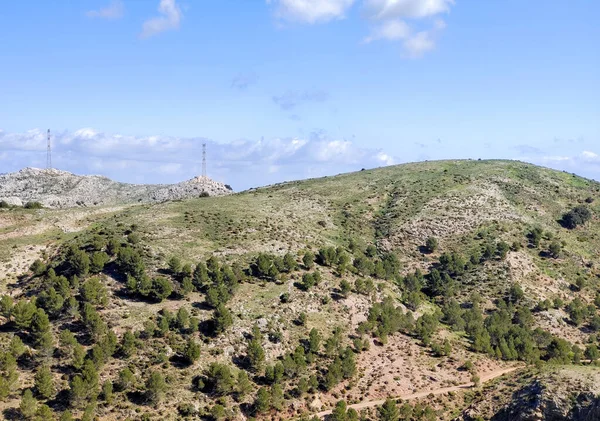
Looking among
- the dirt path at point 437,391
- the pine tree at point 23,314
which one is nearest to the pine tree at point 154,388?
the pine tree at point 23,314

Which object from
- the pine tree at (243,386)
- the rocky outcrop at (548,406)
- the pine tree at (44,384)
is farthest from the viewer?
the pine tree at (243,386)

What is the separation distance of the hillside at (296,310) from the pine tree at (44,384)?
202mm

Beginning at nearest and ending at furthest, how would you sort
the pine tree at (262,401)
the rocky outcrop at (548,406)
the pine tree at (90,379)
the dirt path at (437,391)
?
the rocky outcrop at (548,406) < the pine tree at (90,379) < the pine tree at (262,401) < the dirt path at (437,391)

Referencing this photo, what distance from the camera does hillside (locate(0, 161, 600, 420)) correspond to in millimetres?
62469

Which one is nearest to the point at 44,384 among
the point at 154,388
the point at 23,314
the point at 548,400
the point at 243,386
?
the point at 154,388

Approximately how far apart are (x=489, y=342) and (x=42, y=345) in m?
70.1

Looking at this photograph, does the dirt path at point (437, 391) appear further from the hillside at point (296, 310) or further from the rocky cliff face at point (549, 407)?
the rocky cliff face at point (549, 407)

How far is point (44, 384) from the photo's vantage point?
2272 inches

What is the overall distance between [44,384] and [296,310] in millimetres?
38011

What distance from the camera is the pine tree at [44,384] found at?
57.7m

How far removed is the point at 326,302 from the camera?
84250 mm

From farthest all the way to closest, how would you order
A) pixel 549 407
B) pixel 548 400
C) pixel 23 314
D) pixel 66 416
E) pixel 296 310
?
pixel 296 310, pixel 23 314, pixel 548 400, pixel 549 407, pixel 66 416

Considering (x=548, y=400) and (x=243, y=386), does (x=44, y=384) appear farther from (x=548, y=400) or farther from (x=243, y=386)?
(x=548, y=400)

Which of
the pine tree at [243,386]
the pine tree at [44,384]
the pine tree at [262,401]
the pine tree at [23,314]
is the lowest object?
the pine tree at [262,401]
